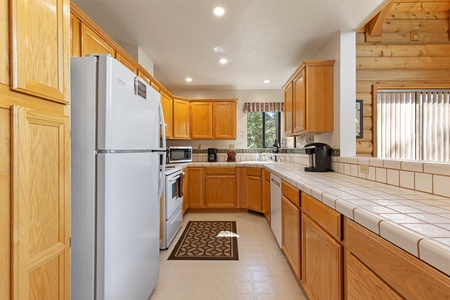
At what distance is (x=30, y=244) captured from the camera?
0.80 metres

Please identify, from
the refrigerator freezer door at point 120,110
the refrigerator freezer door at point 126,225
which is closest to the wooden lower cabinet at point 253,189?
the refrigerator freezer door at point 126,225

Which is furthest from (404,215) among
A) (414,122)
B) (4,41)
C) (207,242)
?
(414,122)

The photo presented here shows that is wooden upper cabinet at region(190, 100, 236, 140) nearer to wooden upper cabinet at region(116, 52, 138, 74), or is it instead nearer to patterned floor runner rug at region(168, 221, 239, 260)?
patterned floor runner rug at region(168, 221, 239, 260)

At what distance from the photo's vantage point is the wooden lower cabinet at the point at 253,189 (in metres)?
3.90

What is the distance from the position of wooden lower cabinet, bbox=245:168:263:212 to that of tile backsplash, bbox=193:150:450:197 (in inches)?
62.7

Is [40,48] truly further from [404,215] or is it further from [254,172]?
[254,172]

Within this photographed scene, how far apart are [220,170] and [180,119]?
127 cm

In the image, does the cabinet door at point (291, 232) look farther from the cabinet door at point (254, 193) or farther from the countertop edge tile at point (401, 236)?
the cabinet door at point (254, 193)

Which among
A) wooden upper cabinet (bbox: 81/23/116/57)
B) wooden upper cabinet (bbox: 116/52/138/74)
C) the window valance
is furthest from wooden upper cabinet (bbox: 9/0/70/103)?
the window valance

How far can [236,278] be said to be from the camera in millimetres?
2053

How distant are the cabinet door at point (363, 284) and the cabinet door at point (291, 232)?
78cm

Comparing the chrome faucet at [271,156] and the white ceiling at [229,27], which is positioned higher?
the white ceiling at [229,27]

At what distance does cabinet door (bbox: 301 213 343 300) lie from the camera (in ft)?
3.80

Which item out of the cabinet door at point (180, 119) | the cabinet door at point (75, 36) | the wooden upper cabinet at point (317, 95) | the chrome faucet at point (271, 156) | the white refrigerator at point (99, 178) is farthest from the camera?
the chrome faucet at point (271, 156)
